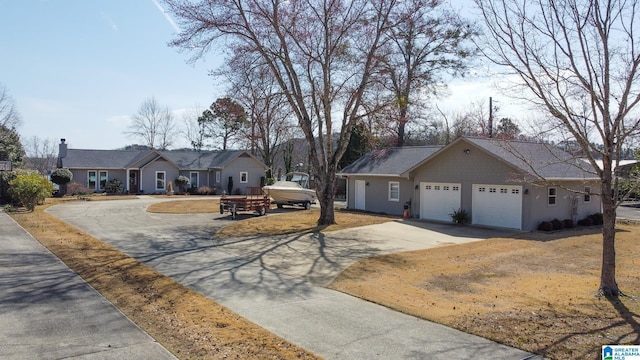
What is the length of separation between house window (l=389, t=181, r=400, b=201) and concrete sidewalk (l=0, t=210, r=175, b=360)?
19568mm

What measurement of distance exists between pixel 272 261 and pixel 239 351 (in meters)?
7.04

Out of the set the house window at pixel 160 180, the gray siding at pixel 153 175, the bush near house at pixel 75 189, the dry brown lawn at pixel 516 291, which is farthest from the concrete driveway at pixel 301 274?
the house window at pixel 160 180

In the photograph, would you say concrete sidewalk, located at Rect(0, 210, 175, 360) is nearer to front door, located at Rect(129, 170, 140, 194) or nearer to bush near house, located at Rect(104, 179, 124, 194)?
bush near house, located at Rect(104, 179, 124, 194)

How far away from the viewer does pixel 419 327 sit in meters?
7.43

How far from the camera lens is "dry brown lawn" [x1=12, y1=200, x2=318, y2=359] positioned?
6297 mm

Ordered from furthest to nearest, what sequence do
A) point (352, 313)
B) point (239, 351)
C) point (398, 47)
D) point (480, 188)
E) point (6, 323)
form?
point (398, 47), point (480, 188), point (352, 313), point (6, 323), point (239, 351)

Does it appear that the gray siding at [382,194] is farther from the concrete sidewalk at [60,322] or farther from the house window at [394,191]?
the concrete sidewalk at [60,322]

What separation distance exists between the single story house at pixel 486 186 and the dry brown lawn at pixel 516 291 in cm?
429

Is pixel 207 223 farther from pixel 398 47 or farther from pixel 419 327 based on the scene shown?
pixel 419 327

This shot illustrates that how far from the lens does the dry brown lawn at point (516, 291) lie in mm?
7062

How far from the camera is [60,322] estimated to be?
7.28 meters

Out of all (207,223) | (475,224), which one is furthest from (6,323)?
(475,224)

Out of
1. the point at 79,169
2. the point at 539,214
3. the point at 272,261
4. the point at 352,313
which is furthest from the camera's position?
the point at 79,169

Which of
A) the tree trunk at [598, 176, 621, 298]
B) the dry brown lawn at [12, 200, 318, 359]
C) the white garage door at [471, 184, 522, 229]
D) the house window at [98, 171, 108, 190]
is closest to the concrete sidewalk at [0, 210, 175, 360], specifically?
the dry brown lawn at [12, 200, 318, 359]
